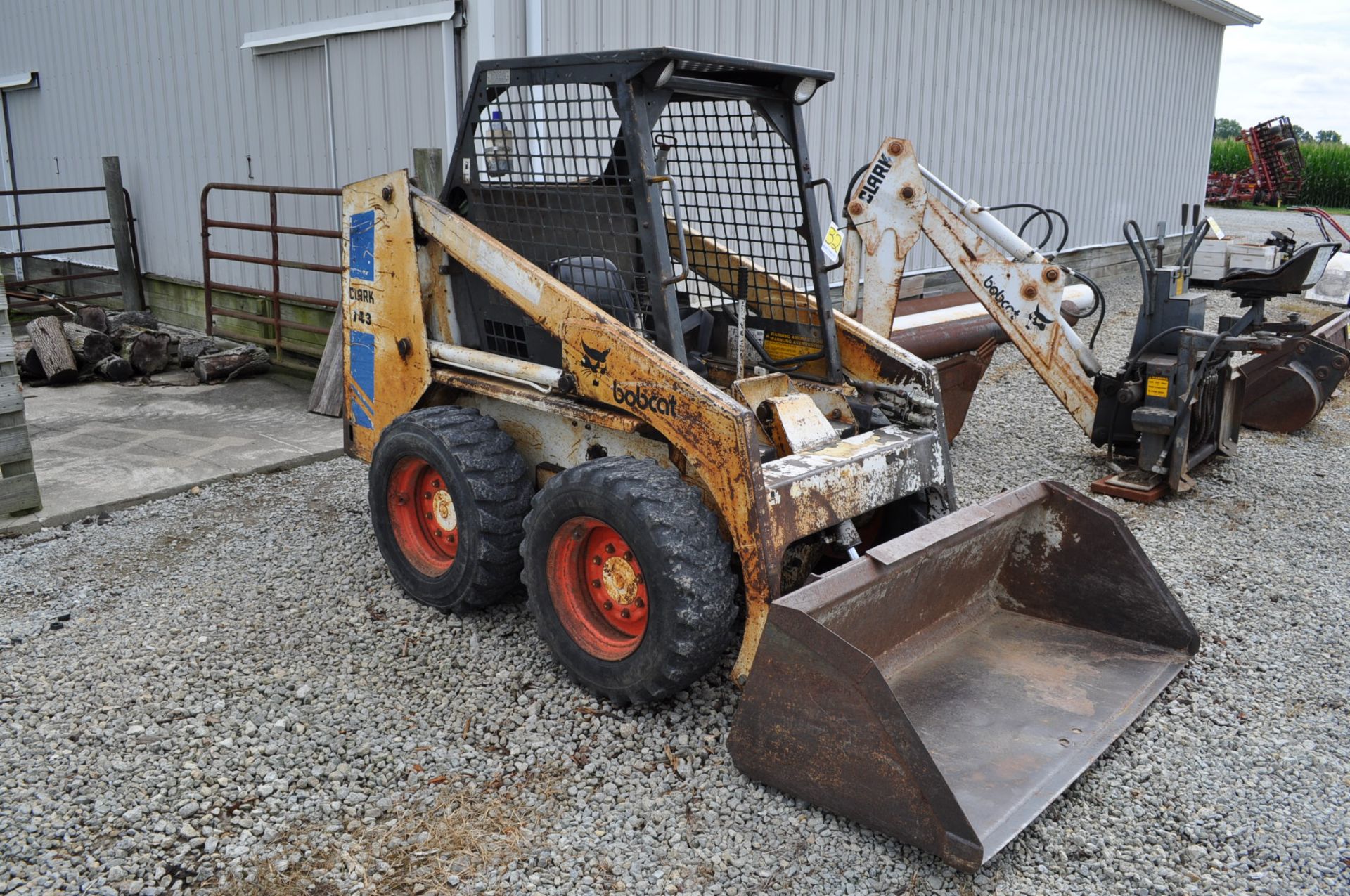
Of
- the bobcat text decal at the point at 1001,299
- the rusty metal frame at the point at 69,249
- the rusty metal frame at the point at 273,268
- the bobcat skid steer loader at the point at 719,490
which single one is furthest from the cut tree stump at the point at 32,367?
the bobcat text decal at the point at 1001,299

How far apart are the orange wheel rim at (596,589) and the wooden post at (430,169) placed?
12.1 feet

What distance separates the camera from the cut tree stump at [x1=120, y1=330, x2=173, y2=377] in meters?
8.61

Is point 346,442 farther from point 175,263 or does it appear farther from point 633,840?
point 175,263

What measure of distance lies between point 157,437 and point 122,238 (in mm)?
4474

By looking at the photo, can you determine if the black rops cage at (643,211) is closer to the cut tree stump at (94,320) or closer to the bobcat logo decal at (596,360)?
the bobcat logo decal at (596,360)

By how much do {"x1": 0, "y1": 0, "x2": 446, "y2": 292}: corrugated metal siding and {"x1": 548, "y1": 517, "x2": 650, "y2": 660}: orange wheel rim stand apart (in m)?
4.20

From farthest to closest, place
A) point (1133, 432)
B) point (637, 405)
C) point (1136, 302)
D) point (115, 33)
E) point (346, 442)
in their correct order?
point (1136, 302) → point (115, 33) → point (1133, 432) → point (346, 442) → point (637, 405)

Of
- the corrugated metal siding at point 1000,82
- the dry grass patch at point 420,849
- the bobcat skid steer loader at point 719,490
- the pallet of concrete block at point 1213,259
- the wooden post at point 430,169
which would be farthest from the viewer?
the pallet of concrete block at point 1213,259

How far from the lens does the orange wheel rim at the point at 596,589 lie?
11.8ft

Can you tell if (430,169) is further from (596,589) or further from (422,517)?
(596,589)

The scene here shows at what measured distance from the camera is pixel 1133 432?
20.7ft

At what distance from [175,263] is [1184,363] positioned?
875 cm

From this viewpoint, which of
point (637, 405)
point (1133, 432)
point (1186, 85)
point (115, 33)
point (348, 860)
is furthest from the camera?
point (1186, 85)

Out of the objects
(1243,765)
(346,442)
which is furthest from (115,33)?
(1243,765)
